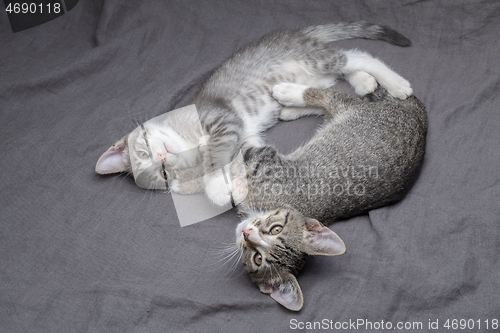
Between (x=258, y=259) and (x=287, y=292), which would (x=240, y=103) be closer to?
(x=258, y=259)

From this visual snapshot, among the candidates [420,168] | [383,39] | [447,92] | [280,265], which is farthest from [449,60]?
[280,265]

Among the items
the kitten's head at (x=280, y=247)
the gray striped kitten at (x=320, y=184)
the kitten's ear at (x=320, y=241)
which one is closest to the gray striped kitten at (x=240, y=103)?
the gray striped kitten at (x=320, y=184)

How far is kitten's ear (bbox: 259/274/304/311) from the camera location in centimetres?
146

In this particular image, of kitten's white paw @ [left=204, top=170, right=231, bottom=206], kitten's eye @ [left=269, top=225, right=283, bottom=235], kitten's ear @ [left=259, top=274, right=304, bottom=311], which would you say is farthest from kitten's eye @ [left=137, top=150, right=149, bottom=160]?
kitten's ear @ [left=259, top=274, right=304, bottom=311]

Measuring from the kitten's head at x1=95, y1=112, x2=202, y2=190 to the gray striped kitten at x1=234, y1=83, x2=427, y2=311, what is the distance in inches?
14.2

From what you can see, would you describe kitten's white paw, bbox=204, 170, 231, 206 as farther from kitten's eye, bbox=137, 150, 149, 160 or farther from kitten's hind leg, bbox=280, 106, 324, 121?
kitten's hind leg, bbox=280, 106, 324, 121

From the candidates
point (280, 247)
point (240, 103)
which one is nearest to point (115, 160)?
point (240, 103)

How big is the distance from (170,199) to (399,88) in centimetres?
139

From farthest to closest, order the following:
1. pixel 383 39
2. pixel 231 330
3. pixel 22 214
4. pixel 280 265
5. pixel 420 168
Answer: pixel 383 39
pixel 420 168
pixel 22 214
pixel 280 265
pixel 231 330

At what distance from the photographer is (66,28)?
2.51 m

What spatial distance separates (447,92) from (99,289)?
205cm

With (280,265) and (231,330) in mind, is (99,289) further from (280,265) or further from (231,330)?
(280,265)

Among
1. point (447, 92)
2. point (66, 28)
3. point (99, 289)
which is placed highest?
point (66, 28)

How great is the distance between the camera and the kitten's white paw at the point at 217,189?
71.5 inches
